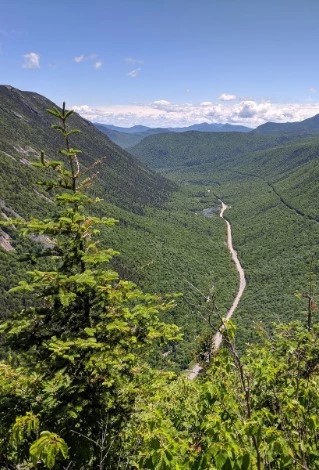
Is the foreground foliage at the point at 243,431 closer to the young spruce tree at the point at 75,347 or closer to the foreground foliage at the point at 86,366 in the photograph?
the foreground foliage at the point at 86,366

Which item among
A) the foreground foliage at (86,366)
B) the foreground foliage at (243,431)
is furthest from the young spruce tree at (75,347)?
the foreground foliage at (243,431)

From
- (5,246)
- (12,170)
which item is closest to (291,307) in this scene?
(5,246)

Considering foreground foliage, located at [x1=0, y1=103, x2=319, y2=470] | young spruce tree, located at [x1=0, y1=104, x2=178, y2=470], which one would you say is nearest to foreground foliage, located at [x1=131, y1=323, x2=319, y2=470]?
foreground foliage, located at [x1=0, y1=103, x2=319, y2=470]

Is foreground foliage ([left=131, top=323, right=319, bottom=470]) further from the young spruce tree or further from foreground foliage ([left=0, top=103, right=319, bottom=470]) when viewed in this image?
the young spruce tree

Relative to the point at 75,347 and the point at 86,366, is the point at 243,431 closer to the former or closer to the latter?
the point at 86,366

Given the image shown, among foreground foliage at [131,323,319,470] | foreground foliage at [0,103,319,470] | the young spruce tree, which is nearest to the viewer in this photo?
foreground foliage at [131,323,319,470]

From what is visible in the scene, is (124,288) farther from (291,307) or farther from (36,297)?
(291,307)

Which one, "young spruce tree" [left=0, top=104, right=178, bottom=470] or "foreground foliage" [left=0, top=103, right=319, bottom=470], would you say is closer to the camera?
"foreground foliage" [left=0, top=103, right=319, bottom=470]

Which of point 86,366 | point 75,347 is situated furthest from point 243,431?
point 75,347

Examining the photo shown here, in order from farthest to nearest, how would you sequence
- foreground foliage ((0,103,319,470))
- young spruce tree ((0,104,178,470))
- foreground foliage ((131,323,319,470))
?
young spruce tree ((0,104,178,470)), foreground foliage ((0,103,319,470)), foreground foliage ((131,323,319,470))
